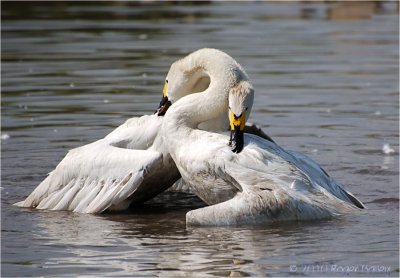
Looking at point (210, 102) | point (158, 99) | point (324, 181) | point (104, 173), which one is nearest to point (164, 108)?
point (210, 102)

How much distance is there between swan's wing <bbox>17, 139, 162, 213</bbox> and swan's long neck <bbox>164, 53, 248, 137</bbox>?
37 centimetres

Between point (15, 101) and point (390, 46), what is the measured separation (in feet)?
30.7

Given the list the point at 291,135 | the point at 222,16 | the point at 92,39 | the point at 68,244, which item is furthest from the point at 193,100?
the point at 222,16

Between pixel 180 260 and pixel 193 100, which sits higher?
pixel 193 100

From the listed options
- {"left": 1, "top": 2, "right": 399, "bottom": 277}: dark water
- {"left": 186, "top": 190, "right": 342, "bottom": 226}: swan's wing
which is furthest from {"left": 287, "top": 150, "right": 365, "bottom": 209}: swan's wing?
{"left": 186, "top": 190, "right": 342, "bottom": 226}: swan's wing

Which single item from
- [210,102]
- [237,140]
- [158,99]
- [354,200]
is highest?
[210,102]

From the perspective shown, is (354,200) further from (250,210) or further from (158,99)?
(158,99)

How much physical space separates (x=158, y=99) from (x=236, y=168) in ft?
23.5

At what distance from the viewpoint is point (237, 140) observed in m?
9.36

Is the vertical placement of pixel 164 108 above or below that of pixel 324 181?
above

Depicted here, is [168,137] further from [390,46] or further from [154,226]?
[390,46]

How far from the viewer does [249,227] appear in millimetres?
9344

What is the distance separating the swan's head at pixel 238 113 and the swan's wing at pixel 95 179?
2.81 ft

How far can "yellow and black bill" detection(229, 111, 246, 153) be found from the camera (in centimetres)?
934
